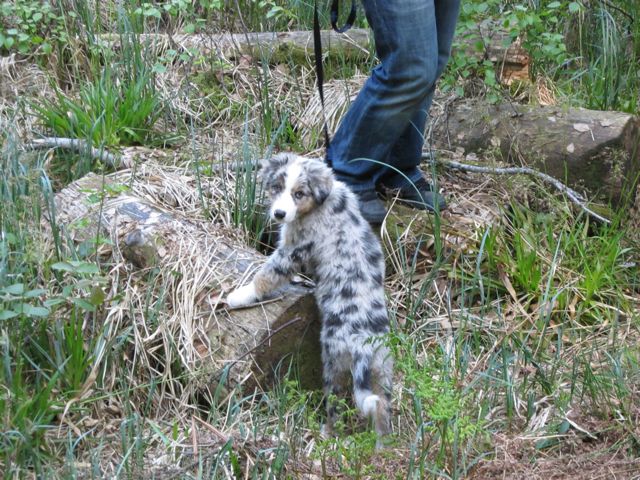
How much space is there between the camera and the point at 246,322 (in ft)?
12.9

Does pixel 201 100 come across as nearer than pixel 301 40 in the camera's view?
Yes

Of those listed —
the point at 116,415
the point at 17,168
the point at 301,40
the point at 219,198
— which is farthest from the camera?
the point at 301,40

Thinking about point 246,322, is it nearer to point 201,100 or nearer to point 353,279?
point 353,279

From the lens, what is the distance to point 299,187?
4.00 m

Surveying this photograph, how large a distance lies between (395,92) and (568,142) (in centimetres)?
161

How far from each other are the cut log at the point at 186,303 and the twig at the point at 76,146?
577 mm

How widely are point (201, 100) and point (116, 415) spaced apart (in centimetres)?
290

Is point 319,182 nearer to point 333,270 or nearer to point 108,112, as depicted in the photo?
point 333,270

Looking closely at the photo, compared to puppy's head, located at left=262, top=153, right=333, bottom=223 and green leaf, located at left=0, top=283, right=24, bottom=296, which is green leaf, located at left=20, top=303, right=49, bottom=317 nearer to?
green leaf, located at left=0, top=283, right=24, bottom=296

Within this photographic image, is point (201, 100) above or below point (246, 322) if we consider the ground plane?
above

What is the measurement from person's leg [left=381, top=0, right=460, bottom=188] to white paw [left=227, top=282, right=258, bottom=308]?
104 cm

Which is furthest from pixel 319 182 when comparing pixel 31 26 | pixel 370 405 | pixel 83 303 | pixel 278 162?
pixel 31 26

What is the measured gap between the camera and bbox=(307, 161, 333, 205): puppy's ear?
400cm

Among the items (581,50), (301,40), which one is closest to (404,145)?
(301,40)
